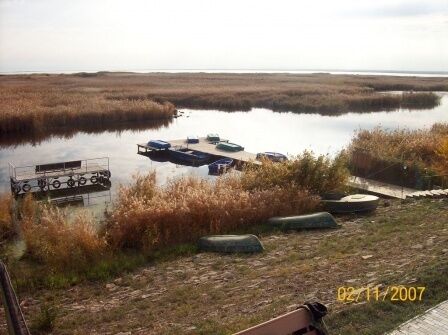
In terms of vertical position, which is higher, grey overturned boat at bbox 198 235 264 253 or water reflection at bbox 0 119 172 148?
water reflection at bbox 0 119 172 148

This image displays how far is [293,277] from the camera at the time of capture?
875cm

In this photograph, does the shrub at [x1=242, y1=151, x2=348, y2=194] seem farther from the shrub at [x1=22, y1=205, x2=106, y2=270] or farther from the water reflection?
the water reflection

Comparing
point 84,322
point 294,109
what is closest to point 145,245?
point 84,322

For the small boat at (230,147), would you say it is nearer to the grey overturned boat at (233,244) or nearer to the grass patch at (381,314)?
the grey overturned boat at (233,244)

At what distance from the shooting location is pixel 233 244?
11570 mm

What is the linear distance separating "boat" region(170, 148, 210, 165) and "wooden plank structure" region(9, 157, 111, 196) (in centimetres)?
646

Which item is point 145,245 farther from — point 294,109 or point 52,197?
point 294,109

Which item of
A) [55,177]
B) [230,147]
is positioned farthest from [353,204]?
[230,147]

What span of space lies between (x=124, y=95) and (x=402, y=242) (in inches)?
1900

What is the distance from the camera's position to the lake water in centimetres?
2781

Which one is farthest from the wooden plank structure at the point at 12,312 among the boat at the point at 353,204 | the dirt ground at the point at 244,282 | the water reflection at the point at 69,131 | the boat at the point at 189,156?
the water reflection at the point at 69,131

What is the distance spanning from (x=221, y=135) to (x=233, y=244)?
91.5 ft

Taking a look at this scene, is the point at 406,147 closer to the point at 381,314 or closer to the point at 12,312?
the point at 381,314

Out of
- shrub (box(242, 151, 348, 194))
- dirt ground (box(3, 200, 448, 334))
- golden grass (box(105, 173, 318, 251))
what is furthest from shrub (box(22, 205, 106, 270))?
shrub (box(242, 151, 348, 194))
